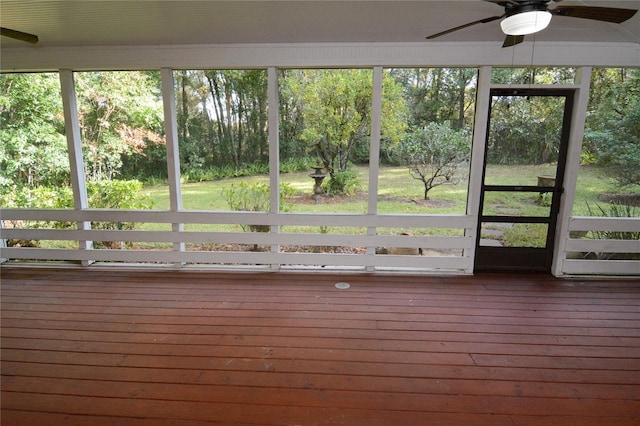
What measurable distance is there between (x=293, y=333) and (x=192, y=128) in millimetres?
2724

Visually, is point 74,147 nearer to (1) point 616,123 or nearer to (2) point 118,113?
(2) point 118,113

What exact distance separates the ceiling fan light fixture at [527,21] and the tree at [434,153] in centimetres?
179

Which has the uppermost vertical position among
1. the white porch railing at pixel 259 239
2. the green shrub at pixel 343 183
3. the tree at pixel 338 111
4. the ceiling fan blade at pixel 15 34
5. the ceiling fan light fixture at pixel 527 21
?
the ceiling fan blade at pixel 15 34

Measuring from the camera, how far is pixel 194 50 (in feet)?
12.4

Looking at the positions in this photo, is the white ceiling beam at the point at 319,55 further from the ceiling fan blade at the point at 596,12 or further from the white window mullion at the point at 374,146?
the ceiling fan blade at the point at 596,12

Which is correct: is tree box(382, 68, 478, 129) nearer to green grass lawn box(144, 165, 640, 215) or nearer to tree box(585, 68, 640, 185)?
green grass lawn box(144, 165, 640, 215)

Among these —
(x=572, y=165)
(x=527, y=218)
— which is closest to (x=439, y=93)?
(x=572, y=165)

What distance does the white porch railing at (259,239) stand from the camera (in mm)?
4062

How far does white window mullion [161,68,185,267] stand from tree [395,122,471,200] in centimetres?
258

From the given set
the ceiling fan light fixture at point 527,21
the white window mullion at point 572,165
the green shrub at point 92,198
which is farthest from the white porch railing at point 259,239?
the ceiling fan light fixture at point 527,21

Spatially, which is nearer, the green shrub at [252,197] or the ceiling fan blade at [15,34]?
the ceiling fan blade at [15,34]

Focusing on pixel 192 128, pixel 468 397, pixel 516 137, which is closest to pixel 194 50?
pixel 192 128

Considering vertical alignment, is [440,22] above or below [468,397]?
above

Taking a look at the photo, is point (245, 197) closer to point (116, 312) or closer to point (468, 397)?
point (116, 312)
